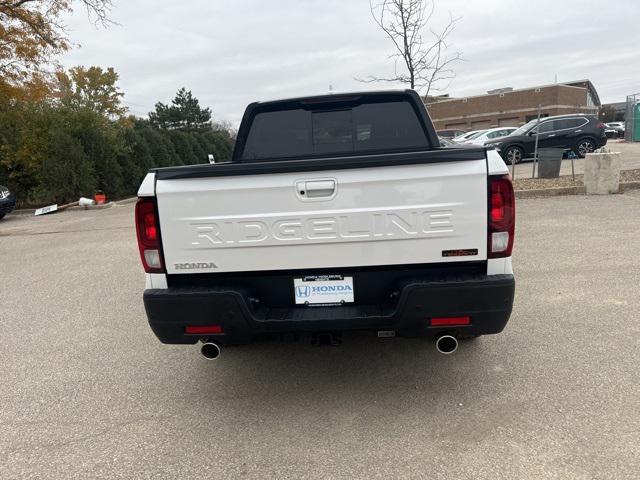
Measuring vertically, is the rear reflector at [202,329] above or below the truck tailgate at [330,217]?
below

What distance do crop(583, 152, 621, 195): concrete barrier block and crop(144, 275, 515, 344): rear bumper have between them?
944cm

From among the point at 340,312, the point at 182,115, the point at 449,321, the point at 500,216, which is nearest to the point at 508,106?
the point at 182,115

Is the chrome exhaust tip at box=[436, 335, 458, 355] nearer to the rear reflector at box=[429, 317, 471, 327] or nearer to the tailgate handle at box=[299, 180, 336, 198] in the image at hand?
the rear reflector at box=[429, 317, 471, 327]

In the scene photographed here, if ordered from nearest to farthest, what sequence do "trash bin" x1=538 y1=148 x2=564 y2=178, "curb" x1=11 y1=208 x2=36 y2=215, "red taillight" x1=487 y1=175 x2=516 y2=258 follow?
1. "red taillight" x1=487 y1=175 x2=516 y2=258
2. "trash bin" x1=538 y1=148 x2=564 y2=178
3. "curb" x1=11 y1=208 x2=36 y2=215

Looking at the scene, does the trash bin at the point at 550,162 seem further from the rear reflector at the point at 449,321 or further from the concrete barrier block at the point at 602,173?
the rear reflector at the point at 449,321

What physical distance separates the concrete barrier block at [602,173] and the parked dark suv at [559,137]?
8.08 metres

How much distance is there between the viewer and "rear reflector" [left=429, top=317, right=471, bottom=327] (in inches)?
110

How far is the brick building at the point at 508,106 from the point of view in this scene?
180 feet

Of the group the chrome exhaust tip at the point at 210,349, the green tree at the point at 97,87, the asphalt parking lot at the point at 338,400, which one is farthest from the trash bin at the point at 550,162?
the green tree at the point at 97,87

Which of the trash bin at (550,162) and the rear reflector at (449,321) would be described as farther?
the trash bin at (550,162)

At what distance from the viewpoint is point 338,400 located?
323 cm

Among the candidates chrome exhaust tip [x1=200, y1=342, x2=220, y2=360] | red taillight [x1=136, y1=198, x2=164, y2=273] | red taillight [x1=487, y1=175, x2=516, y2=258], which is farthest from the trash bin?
red taillight [x1=136, y1=198, x2=164, y2=273]

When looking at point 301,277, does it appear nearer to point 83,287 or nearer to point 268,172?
point 268,172

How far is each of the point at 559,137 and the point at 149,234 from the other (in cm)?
1964
